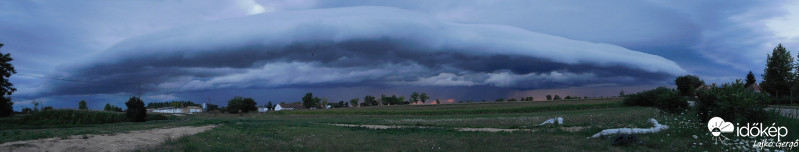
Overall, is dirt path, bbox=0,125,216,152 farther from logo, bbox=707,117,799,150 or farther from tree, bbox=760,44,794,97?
tree, bbox=760,44,794,97

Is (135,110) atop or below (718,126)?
below

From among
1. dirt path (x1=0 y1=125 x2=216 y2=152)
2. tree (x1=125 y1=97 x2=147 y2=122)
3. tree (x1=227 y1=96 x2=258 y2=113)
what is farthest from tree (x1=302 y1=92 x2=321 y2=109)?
dirt path (x1=0 y1=125 x2=216 y2=152)

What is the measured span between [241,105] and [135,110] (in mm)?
59789

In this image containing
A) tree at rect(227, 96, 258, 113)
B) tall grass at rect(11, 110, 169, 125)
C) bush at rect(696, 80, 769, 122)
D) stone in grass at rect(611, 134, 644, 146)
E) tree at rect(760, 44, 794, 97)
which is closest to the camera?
stone in grass at rect(611, 134, 644, 146)

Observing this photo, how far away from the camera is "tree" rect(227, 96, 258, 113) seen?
118500mm

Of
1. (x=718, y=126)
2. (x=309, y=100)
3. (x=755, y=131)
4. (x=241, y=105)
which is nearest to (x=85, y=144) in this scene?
(x=718, y=126)

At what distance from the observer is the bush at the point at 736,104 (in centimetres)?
1516

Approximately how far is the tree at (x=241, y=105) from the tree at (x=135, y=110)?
57492 mm

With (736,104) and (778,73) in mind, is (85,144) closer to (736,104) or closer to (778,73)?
(736,104)

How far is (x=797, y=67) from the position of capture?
230 ft

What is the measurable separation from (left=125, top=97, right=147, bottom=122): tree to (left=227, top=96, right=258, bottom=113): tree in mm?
57492

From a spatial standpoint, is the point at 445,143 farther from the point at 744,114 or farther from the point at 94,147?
the point at 94,147

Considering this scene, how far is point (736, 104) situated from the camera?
15.3m

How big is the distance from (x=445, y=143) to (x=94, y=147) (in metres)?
13.6
